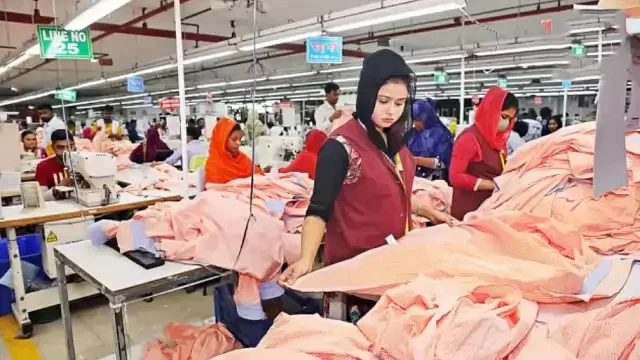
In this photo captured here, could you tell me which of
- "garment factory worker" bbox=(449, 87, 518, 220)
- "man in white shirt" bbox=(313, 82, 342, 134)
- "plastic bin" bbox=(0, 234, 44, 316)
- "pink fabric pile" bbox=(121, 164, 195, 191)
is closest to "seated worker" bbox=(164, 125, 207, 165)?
"pink fabric pile" bbox=(121, 164, 195, 191)

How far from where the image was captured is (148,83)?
19.1 m

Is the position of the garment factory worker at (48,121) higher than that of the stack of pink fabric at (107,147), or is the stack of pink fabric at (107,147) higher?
the garment factory worker at (48,121)

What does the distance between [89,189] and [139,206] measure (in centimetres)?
41

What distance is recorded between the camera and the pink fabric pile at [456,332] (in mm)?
859

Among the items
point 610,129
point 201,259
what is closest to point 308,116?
point 201,259

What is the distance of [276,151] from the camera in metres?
6.51

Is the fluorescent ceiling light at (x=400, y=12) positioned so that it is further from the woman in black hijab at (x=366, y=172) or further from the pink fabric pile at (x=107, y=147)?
the pink fabric pile at (x=107, y=147)

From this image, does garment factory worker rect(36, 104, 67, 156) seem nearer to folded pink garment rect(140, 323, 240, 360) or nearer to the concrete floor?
the concrete floor

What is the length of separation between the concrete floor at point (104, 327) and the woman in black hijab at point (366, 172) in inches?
67.5

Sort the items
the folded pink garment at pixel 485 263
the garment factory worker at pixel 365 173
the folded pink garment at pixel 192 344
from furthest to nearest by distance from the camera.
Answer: the folded pink garment at pixel 192 344 → the garment factory worker at pixel 365 173 → the folded pink garment at pixel 485 263

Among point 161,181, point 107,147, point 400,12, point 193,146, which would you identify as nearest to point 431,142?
point 400,12

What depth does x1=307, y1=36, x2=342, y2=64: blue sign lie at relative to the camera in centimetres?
739

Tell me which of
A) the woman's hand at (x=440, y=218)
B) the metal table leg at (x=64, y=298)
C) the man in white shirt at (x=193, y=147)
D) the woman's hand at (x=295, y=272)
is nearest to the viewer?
the woman's hand at (x=295, y=272)

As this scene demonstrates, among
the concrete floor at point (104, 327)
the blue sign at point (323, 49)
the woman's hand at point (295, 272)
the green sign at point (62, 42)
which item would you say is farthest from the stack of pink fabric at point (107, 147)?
the woman's hand at point (295, 272)
